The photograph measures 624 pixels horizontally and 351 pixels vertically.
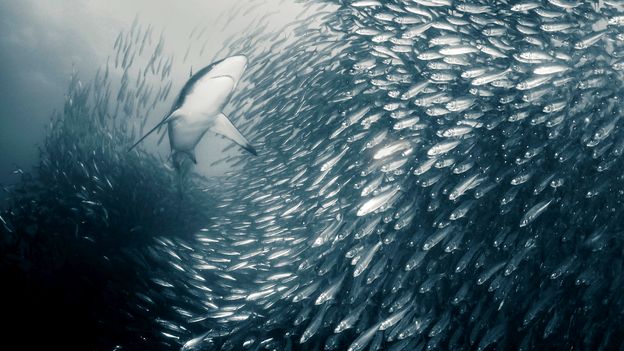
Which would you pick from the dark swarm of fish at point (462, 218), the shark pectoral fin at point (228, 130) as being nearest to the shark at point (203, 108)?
the shark pectoral fin at point (228, 130)

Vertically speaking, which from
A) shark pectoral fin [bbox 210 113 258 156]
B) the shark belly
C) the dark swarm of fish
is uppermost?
the shark belly

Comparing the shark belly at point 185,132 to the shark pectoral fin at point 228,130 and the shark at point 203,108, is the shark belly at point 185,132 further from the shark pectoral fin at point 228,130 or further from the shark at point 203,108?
the shark pectoral fin at point 228,130

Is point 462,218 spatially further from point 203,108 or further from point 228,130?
Result: point 203,108

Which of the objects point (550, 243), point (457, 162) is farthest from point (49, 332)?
point (550, 243)

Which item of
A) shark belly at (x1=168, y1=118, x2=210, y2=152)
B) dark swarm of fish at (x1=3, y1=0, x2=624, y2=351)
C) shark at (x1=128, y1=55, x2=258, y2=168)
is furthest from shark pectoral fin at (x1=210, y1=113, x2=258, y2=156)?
dark swarm of fish at (x1=3, y1=0, x2=624, y2=351)

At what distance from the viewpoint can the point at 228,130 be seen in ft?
23.7

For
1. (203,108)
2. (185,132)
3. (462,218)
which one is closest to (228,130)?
(203,108)

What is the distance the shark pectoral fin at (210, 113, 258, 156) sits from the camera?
6996 millimetres

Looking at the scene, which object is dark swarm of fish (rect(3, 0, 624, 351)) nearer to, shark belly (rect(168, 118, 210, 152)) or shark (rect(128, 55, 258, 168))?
shark (rect(128, 55, 258, 168))

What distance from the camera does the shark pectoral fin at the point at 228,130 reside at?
23.0 feet

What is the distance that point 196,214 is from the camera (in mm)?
10008

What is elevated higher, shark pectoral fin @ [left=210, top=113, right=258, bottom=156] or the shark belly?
the shark belly

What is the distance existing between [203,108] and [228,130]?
715 millimetres

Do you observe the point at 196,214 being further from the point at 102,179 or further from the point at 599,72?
the point at 599,72
